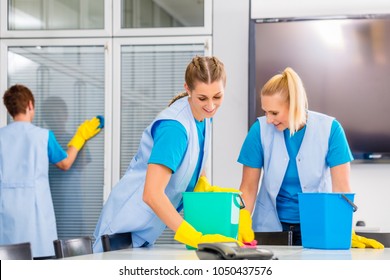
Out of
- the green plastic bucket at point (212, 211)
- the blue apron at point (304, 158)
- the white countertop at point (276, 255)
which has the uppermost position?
the blue apron at point (304, 158)

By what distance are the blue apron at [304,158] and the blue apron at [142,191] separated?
378 millimetres

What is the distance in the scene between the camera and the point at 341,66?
426 centimetres

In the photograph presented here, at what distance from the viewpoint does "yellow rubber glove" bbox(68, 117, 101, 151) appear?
450 cm

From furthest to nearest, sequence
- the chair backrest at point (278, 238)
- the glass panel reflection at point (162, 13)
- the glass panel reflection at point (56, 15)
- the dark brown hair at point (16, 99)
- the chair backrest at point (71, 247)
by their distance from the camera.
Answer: the glass panel reflection at point (56, 15)
the glass panel reflection at point (162, 13)
the dark brown hair at point (16, 99)
the chair backrest at point (278, 238)
the chair backrest at point (71, 247)

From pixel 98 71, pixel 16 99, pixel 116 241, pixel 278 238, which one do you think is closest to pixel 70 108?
pixel 98 71

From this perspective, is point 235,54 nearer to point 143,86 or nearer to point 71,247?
point 143,86

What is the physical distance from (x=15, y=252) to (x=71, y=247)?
0.86 feet

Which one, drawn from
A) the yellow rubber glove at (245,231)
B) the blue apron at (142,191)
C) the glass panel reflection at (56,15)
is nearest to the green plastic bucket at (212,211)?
the blue apron at (142,191)

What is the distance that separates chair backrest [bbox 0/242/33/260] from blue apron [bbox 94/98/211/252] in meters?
0.48

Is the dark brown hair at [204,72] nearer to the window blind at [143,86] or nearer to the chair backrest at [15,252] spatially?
the chair backrest at [15,252]

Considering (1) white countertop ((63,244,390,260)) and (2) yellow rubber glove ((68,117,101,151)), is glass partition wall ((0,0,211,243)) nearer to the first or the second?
(2) yellow rubber glove ((68,117,101,151))

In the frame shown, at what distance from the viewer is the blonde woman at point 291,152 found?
8.54 ft
